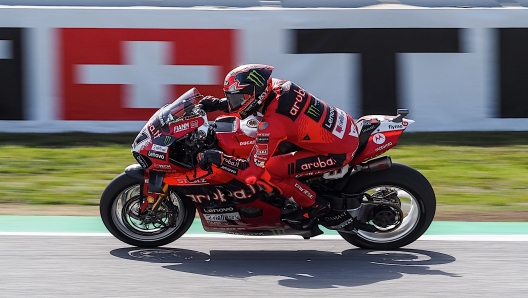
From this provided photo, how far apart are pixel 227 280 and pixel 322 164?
3.58ft

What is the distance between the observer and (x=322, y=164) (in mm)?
5648

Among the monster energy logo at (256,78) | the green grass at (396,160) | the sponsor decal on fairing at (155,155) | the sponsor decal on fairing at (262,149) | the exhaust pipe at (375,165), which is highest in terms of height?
the monster energy logo at (256,78)

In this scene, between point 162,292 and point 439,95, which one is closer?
point 162,292

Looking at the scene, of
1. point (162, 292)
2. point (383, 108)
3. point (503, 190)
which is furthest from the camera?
point (383, 108)

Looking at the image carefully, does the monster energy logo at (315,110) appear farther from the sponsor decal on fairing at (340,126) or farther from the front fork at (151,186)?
the front fork at (151,186)

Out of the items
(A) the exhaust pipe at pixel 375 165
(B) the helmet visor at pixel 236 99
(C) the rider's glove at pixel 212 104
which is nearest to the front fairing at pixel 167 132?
(C) the rider's glove at pixel 212 104

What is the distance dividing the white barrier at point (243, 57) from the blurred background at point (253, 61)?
0.04 feet

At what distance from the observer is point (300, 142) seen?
560cm

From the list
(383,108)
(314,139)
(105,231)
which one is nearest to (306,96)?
(314,139)

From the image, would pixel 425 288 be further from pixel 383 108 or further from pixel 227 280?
pixel 383 108

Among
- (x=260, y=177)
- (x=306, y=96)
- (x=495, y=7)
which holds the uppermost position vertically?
(x=495, y=7)

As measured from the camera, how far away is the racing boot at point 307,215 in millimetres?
5656

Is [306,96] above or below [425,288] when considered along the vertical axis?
above

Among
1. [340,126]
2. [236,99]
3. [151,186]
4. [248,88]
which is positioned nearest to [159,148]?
[151,186]
